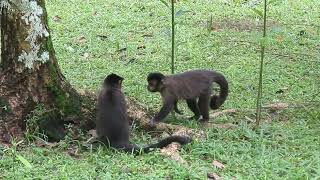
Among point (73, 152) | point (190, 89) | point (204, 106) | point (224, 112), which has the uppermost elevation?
point (190, 89)

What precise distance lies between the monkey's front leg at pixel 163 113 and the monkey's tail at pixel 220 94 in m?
0.76

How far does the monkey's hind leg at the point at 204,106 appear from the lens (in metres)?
7.54

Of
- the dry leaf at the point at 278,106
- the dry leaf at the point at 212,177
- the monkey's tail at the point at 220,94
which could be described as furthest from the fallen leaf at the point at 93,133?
the dry leaf at the point at 278,106

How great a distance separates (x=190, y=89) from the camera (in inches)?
300

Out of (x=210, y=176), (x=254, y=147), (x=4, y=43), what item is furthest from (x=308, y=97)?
(x=4, y=43)

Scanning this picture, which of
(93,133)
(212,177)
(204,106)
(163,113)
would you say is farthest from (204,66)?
(212,177)

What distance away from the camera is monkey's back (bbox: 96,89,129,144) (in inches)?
243

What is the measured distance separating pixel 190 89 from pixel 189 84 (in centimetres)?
7

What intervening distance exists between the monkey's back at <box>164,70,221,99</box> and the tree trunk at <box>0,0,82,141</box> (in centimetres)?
166

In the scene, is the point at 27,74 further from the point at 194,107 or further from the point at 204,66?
the point at 204,66

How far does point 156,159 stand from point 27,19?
2001 mm

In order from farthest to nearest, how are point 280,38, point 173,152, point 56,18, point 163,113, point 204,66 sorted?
point 56,18 < point 280,38 < point 204,66 < point 163,113 < point 173,152

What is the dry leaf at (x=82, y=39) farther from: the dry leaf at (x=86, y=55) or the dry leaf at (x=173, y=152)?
the dry leaf at (x=173, y=152)

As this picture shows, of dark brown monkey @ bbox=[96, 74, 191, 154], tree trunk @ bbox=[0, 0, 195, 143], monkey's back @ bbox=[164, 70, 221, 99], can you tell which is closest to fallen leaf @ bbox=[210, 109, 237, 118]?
monkey's back @ bbox=[164, 70, 221, 99]
